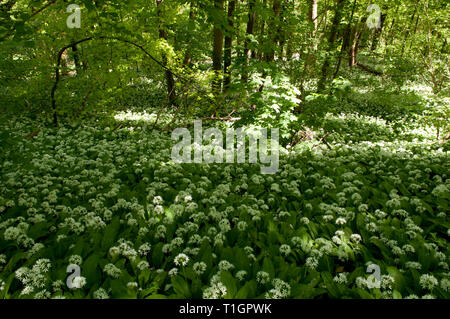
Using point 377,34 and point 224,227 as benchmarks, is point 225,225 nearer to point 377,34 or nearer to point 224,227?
point 224,227

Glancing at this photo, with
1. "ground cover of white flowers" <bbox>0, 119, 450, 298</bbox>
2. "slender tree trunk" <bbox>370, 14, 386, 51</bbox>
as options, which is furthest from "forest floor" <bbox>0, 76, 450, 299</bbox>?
"slender tree trunk" <bbox>370, 14, 386, 51</bbox>

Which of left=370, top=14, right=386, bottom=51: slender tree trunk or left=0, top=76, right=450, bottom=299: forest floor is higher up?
left=370, top=14, right=386, bottom=51: slender tree trunk

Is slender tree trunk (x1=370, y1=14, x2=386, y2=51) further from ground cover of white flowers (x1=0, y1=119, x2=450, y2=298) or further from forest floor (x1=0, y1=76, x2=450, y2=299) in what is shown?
ground cover of white flowers (x1=0, y1=119, x2=450, y2=298)

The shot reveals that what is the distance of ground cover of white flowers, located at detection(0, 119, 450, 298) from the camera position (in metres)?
2.44

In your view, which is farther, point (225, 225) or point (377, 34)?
point (377, 34)

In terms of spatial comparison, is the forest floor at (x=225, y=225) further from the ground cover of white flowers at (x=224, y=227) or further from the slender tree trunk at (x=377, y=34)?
the slender tree trunk at (x=377, y=34)

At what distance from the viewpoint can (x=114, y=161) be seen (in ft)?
18.6

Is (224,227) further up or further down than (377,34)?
further down

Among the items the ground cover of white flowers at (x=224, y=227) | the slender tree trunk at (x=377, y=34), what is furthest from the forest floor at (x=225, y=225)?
the slender tree trunk at (x=377, y=34)

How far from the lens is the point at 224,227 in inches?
129

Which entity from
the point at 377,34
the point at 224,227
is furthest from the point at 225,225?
the point at 377,34

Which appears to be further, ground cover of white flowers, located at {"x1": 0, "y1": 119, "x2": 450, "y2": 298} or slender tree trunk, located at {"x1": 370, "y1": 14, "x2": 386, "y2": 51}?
slender tree trunk, located at {"x1": 370, "y1": 14, "x2": 386, "y2": 51}

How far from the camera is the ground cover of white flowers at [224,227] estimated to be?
8.00ft
